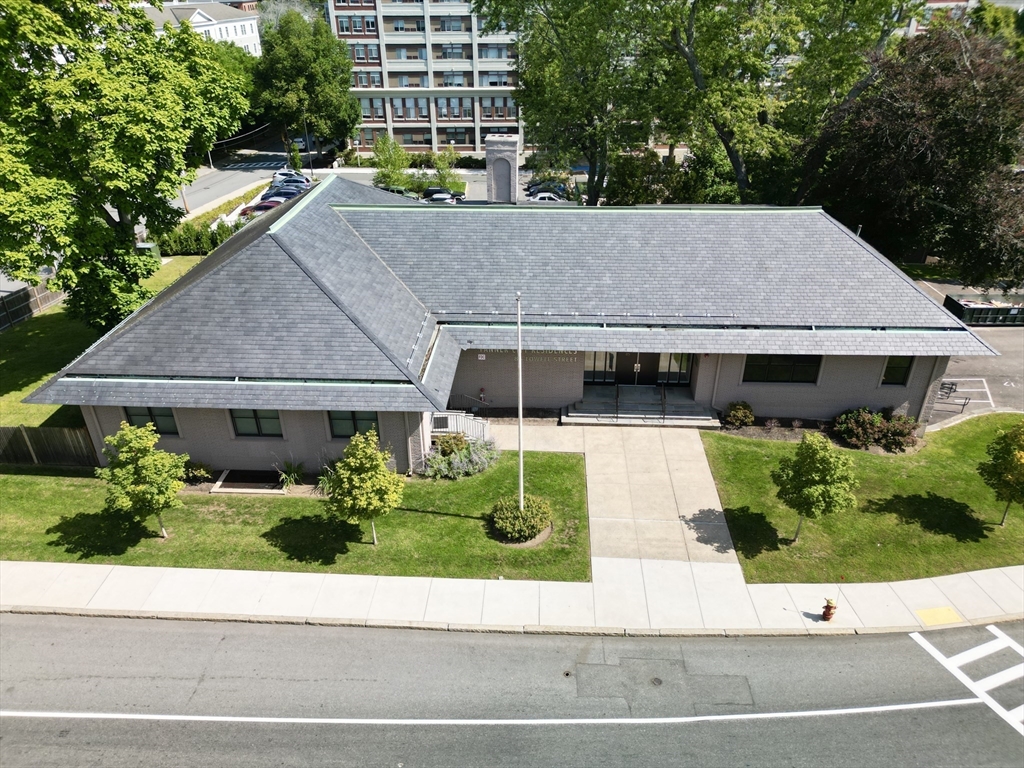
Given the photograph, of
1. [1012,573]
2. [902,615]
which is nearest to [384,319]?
[902,615]

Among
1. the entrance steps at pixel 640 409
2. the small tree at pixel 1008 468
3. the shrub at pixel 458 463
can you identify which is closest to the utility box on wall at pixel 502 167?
the entrance steps at pixel 640 409

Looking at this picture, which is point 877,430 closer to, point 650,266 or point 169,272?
point 650,266

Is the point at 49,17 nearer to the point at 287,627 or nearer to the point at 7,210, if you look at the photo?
the point at 7,210

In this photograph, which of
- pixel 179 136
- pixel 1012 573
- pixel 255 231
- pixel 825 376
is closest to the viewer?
pixel 1012 573

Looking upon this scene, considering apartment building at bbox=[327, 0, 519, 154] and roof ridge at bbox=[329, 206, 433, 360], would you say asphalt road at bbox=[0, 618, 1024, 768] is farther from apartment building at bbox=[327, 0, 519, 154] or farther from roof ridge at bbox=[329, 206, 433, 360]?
apartment building at bbox=[327, 0, 519, 154]

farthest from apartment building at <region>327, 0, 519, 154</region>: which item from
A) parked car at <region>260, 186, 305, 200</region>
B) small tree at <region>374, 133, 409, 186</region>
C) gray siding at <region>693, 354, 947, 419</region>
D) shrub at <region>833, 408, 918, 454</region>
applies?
shrub at <region>833, 408, 918, 454</region>
